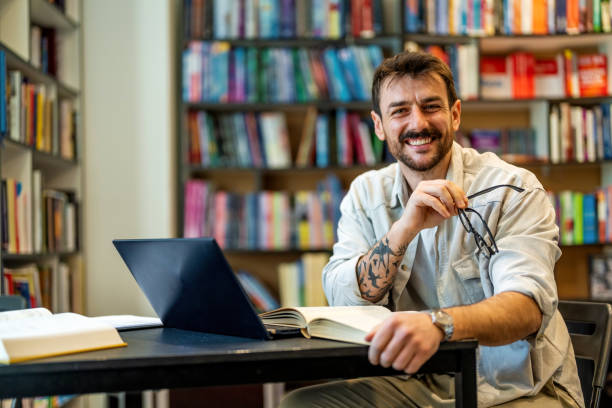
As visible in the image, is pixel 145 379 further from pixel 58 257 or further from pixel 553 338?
pixel 58 257

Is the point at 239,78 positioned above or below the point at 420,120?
above

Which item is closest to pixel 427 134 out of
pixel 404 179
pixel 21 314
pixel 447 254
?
pixel 404 179

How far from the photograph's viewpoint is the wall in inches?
137

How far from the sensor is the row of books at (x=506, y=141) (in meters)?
3.59

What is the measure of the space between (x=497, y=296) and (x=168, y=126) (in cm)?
259

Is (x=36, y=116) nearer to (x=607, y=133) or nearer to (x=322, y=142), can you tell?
(x=322, y=142)

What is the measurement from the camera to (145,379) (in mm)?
917

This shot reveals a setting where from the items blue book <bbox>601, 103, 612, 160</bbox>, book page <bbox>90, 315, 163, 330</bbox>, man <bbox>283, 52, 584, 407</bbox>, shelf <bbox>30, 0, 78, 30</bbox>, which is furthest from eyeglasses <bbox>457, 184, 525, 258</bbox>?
shelf <bbox>30, 0, 78, 30</bbox>

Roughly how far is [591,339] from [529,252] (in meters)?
0.37

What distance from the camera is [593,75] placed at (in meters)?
3.57

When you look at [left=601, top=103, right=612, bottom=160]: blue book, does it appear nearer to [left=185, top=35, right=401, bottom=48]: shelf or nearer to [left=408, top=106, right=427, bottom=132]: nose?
[left=185, top=35, right=401, bottom=48]: shelf

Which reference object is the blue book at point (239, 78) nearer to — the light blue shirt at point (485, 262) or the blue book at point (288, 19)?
the blue book at point (288, 19)

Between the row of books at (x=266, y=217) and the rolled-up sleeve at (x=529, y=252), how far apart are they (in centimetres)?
206

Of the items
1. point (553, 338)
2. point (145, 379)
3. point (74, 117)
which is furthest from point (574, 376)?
point (74, 117)
